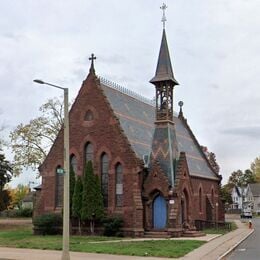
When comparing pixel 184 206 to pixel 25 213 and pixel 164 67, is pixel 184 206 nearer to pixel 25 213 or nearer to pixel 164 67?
pixel 164 67

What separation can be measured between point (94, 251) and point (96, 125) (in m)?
16.5

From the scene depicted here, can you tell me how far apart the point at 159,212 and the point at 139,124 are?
882cm

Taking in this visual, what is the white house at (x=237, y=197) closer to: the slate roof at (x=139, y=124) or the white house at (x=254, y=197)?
the white house at (x=254, y=197)

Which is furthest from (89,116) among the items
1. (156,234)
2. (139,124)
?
(156,234)

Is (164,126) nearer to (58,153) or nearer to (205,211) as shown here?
(58,153)

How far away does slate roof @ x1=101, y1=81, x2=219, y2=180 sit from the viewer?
133 feet

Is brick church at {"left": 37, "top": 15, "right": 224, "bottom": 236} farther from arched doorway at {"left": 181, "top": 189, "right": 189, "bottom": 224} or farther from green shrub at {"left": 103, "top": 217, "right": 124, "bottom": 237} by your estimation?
green shrub at {"left": 103, "top": 217, "right": 124, "bottom": 237}

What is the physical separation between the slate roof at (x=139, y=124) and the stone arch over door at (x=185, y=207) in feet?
14.2

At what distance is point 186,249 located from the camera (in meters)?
26.0

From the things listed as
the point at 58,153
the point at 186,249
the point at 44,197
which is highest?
the point at 58,153

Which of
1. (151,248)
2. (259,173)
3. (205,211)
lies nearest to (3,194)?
(205,211)

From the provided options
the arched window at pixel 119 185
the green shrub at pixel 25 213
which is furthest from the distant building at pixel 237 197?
the arched window at pixel 119 185

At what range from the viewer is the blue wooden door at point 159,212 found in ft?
123

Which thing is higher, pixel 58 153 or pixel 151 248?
pixel 58 153
